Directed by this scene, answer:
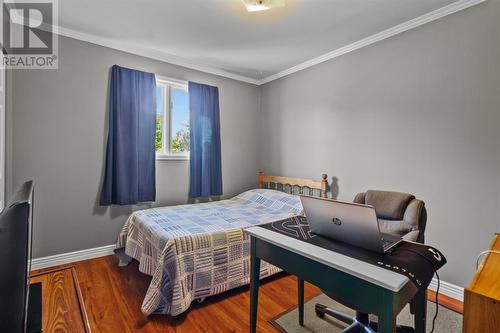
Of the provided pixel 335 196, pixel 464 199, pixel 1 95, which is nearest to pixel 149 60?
pixel 1 95

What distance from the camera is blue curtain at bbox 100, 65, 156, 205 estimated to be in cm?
286

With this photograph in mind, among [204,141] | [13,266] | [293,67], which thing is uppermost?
[293,67]

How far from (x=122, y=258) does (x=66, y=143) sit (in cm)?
139

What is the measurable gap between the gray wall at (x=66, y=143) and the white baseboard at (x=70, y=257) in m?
0.05

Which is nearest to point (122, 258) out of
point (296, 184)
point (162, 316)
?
point (162, 316)

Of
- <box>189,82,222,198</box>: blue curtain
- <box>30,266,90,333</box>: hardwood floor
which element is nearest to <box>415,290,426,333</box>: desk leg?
<box>30,266,90,333</box>: hardwood floor

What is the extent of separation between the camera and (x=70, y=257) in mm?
2701

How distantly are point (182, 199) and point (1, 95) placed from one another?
6.86ft

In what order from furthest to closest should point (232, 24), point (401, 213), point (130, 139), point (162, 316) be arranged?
1. point (130, 139)
2. point (232, 24)
3. point (162, 316)
4. point (401, 213)

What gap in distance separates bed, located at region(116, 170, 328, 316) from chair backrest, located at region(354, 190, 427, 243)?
3.75ft

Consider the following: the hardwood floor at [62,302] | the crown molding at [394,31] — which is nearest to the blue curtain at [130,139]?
the hardwood floor at [62,302]

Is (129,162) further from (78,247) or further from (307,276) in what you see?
(307,276)

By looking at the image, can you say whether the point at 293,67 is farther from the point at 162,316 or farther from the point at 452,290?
the point at 162,316

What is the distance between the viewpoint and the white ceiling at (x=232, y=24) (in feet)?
7.13
